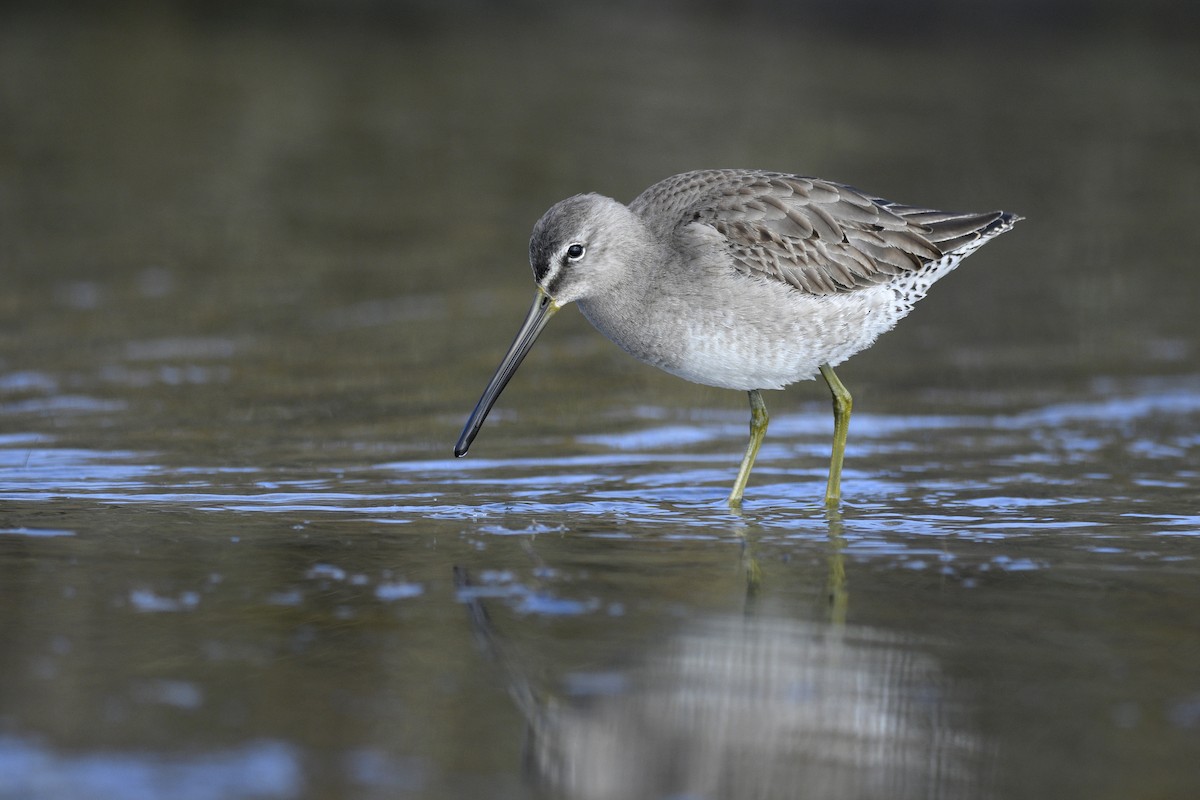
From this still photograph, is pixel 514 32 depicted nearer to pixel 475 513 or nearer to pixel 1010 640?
pixel 475 513

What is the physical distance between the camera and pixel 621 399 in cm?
721

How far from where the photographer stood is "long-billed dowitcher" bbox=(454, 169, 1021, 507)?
5.55 meters

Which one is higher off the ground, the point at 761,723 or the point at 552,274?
the point at 552,274

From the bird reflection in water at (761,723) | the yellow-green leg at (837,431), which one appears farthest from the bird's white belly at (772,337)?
the bird reflection in water at (761,723)

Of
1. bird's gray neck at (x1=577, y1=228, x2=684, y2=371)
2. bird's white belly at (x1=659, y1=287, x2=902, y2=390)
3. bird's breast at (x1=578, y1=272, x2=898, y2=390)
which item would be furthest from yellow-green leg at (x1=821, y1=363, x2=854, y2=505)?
bird's gray neck at (x1=577, y1=228, x2=684, y2=371)

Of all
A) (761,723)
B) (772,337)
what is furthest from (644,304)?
(761,723)

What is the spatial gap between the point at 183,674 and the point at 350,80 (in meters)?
13.0

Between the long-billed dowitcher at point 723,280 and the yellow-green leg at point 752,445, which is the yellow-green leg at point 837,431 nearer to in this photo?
the long-billed dowitcher at point 723,280

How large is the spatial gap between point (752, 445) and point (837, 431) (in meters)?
0.32

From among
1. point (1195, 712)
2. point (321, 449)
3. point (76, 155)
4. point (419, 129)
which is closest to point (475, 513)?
point (321, 449)

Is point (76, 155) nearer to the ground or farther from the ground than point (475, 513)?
farther from the ground

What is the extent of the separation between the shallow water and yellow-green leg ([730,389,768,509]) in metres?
0.06

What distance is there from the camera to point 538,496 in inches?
220

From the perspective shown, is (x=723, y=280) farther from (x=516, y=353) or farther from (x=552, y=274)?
(x=516, y=353)
